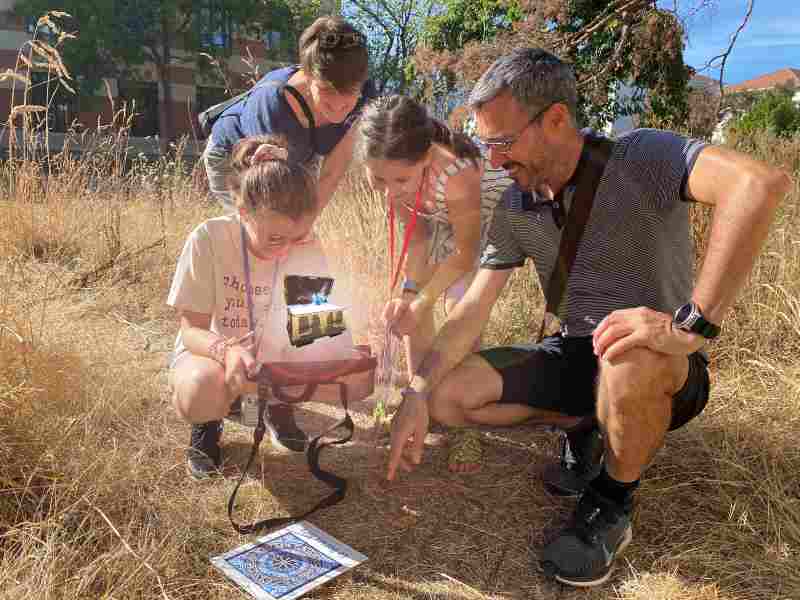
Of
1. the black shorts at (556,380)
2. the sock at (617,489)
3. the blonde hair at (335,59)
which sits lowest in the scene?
the sock at (617,489)

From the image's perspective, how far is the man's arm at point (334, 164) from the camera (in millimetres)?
2779

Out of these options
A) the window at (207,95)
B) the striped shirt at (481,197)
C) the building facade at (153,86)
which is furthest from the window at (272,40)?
the striped shirt at (481,197)

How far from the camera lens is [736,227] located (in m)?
1.57

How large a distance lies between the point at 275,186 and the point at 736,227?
4.35 ft

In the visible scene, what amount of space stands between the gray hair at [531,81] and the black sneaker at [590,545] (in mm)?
1166

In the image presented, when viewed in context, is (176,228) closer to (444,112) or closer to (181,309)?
(444,112)

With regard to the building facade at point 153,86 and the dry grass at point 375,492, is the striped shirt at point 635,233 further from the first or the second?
the building facade at point 153,86

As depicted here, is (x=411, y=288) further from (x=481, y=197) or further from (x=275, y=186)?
(x=275, y=186)

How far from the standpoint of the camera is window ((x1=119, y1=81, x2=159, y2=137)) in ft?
81.9

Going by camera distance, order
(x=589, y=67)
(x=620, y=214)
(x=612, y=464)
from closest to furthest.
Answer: (x=612, y=464) → (x=620, y=214) → (x=589, y=67)

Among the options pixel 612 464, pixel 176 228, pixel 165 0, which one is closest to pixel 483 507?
pixel 612 464

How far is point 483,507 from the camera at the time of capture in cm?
217

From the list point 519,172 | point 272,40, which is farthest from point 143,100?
point 519,172

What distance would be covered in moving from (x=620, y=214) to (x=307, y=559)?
137cm
